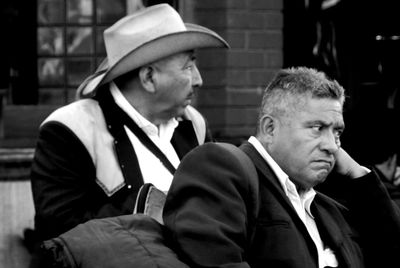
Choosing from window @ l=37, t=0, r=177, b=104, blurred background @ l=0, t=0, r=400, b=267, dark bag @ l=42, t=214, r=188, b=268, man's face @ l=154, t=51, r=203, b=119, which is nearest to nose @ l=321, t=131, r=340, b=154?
dark bag @ l=42, t=214, r=188, b=268

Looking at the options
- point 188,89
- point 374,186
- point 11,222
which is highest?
point 188,89

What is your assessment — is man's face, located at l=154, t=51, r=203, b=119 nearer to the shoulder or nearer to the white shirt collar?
the shoulder

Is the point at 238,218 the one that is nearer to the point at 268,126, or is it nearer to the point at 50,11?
the point at 268,126

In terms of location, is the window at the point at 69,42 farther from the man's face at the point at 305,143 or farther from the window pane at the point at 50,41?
the man's face at the point at 305,143

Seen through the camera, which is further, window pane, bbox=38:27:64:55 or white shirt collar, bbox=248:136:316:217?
window pane, bbox=38:27:64:55

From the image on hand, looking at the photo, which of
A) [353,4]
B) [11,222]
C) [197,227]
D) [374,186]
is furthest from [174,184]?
[353,4]

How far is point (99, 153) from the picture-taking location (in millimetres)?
3787

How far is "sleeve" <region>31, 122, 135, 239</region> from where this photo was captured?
369 cm

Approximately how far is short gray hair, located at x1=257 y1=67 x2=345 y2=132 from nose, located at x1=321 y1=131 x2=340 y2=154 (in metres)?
0.12

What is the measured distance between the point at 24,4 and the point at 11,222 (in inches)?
58.0

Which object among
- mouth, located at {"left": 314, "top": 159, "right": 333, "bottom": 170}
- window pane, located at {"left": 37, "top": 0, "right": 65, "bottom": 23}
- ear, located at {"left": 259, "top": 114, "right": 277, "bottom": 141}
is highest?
window pane, located at {"left": 37, "top": 0, "right": 65, "bottom": 23}

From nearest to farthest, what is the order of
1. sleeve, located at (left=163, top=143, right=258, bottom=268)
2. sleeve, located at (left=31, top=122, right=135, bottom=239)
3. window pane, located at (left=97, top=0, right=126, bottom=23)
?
sleeve, located at (left=163, top=143, right=258, bottom=268), sleeve, located at (left=31, top=122, right=135, bottom=239), window pane, located at (left=97, top=0, right=126, bottom=23)

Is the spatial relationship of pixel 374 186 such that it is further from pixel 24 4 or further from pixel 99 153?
pixel 24 4

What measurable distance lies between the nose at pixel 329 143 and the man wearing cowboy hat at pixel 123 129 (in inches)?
38.5
